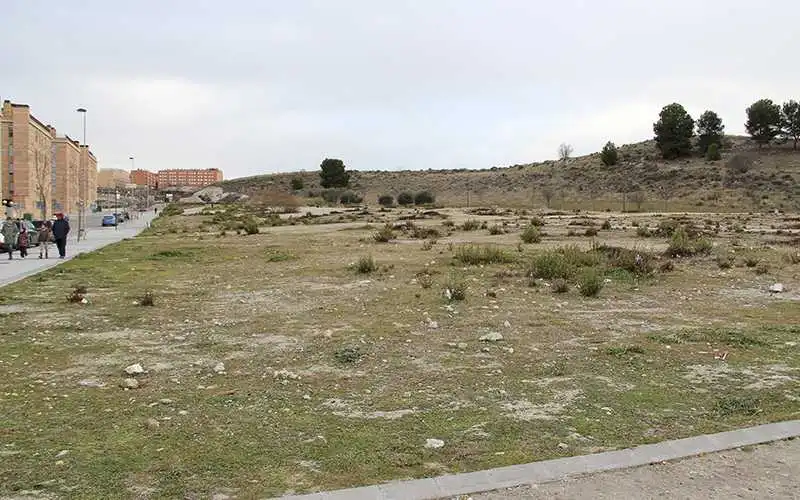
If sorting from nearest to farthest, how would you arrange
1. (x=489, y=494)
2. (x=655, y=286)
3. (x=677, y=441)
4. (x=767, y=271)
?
(x=489, y=494)
(x=677, y=441)
(x=655, y=286)
(x=767, y=271)

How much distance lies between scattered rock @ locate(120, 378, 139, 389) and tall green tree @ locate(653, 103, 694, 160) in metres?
94.9

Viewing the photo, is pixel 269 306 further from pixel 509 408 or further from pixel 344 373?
pixel 509 408

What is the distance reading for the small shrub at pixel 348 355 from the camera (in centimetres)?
766

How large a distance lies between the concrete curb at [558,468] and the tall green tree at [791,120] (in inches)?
3837

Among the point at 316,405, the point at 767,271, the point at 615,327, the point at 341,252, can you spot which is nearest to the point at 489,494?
the point at 316,405

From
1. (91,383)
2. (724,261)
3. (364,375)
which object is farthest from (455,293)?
(724,261)

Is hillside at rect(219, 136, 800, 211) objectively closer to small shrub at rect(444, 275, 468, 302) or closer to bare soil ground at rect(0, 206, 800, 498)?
small shrub at rect(444, 275, 468, 302)

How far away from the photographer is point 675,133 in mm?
92125

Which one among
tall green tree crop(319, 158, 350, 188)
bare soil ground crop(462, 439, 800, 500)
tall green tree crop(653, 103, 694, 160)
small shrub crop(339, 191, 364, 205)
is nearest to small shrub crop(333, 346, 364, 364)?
bare soil ground crop(462, 439, 800, 500)

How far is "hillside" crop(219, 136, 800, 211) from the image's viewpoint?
69.9m

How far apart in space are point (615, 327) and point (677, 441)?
469 cm

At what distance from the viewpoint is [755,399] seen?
6.19m

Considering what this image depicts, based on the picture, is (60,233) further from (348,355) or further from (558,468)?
(558,468)

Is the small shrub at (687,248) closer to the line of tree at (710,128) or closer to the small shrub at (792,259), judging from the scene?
the small shrub at (792,259)
